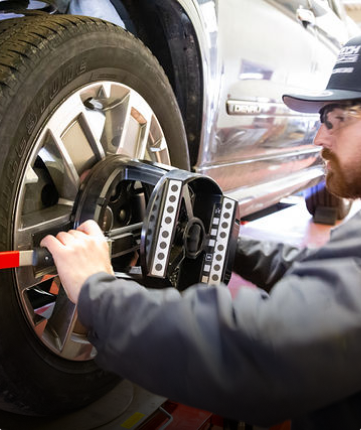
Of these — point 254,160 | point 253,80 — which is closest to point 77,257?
point 253,80

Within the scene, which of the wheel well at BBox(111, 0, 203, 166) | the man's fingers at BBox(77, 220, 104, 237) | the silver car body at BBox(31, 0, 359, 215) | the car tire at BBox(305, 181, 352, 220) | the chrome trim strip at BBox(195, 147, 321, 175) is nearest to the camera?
the man's fingers at BBox(77, 220, 104, 237)

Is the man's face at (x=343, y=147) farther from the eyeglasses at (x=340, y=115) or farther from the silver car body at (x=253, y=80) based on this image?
the silver car body at (x=253, y=80)

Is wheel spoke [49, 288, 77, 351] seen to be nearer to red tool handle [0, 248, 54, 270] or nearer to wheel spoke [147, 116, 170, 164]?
red tool handle [0, 248, 54, 270]

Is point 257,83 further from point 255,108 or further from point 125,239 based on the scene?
point 125,239

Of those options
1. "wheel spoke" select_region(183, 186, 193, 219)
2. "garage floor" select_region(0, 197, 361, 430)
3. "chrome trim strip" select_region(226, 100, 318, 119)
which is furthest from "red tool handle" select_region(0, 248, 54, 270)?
"chrome trim strip" select_region(226, 100, 318, 119)

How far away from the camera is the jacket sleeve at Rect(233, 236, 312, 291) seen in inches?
57.2

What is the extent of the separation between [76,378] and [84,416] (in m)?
0.15

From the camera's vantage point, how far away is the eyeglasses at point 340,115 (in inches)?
42.0

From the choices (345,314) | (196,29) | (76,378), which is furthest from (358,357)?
(196,29)

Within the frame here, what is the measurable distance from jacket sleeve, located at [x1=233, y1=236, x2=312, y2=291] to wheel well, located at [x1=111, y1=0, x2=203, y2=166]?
20.1 inches

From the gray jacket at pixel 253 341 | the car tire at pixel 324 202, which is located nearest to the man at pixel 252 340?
the gray jacket at pixel 253 341

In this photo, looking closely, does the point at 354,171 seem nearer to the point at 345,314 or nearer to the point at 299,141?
the point at 345,314

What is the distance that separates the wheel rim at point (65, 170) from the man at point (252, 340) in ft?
0.86

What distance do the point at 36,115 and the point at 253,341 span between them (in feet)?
2.07
